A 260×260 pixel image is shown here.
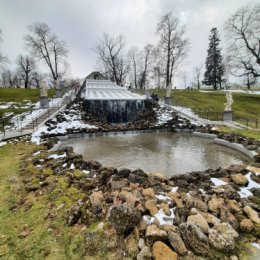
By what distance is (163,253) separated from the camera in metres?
2.38

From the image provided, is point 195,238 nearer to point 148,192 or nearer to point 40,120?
point 148,192

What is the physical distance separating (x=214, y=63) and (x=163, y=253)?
45.4 m

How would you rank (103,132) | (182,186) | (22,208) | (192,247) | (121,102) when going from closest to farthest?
1. (192,247)
2. (22,208)
3. (182,186)
4. (103,132)
5. (121,102)

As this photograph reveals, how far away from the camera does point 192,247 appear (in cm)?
249

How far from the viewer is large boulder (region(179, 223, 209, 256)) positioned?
2.46 m

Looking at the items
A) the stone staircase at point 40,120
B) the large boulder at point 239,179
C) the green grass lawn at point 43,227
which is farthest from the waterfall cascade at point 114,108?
the large boulder at point 239,179

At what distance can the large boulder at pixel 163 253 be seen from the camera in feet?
7.70

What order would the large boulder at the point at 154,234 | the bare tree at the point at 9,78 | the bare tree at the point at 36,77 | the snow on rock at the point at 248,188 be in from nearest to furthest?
the large boulder at the point at 154,234
the snow on rock at the point at 248,188
the bare tree at the point at 36,77
the bare tree at the point at 9,78

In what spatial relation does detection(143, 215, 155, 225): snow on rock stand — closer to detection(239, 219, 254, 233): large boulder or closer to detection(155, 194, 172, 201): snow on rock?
detection(155, 194, 172, 201): snow on rock

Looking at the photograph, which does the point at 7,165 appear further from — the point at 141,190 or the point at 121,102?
the point at 121,102

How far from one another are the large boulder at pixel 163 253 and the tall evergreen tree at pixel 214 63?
43908 mm

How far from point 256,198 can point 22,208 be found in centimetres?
452

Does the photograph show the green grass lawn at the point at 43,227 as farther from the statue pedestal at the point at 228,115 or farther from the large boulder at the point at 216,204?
the statue pedestal at the point at 228,115

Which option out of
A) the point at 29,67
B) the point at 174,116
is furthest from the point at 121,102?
the point at 29,67
